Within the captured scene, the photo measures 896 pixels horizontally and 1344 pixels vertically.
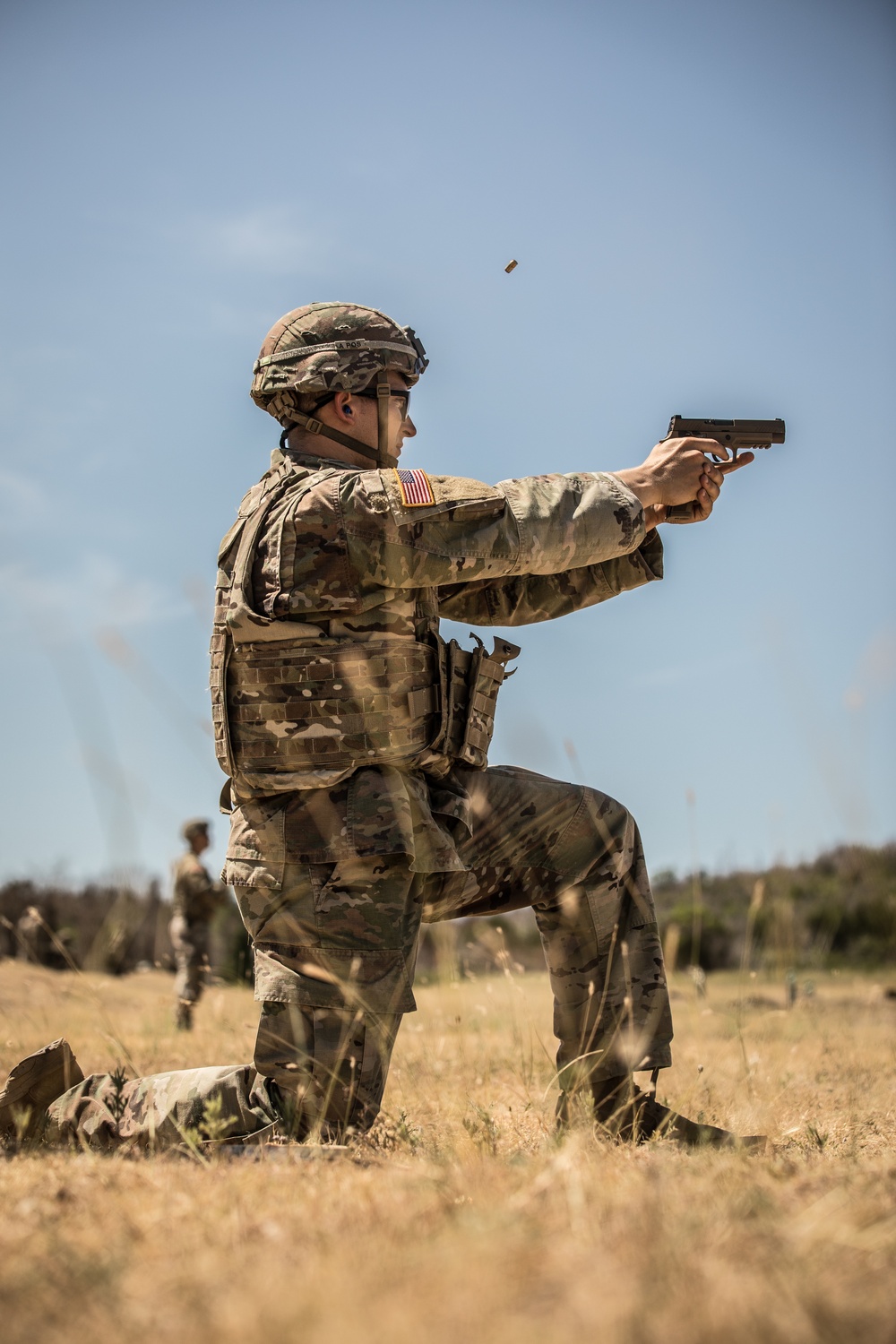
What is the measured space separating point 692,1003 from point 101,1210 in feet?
19.9

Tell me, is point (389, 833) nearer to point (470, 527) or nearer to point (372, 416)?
point (470, 527)

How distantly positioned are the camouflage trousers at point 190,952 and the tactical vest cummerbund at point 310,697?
23.6 ft

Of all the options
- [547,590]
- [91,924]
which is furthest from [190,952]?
[91,924]

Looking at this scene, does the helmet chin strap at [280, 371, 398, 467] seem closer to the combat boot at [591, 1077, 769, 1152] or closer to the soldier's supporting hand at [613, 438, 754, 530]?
the soldier's supporting hand at [613, 438, 754, 530]

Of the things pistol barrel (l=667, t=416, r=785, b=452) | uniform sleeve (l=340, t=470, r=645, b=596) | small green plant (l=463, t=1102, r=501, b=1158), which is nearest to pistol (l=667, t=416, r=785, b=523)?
pistol barrel (l=667, t=416, r=785, b=452)

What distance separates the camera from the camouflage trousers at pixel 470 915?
3.36 m

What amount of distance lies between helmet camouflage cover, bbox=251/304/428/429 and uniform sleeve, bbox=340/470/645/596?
18.3 inches

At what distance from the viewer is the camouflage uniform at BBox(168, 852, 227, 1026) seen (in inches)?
417

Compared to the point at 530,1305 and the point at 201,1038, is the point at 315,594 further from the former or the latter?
the point at 201,1038

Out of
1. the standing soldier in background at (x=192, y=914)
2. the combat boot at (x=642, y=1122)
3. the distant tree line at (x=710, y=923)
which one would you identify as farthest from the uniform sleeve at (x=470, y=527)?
the distant tree line at (x=710, y=923)

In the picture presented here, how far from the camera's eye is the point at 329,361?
3826mm

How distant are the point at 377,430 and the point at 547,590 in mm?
789

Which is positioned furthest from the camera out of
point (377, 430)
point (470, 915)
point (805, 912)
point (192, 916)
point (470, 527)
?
point (805, 912)

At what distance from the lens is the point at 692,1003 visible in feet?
25.5
